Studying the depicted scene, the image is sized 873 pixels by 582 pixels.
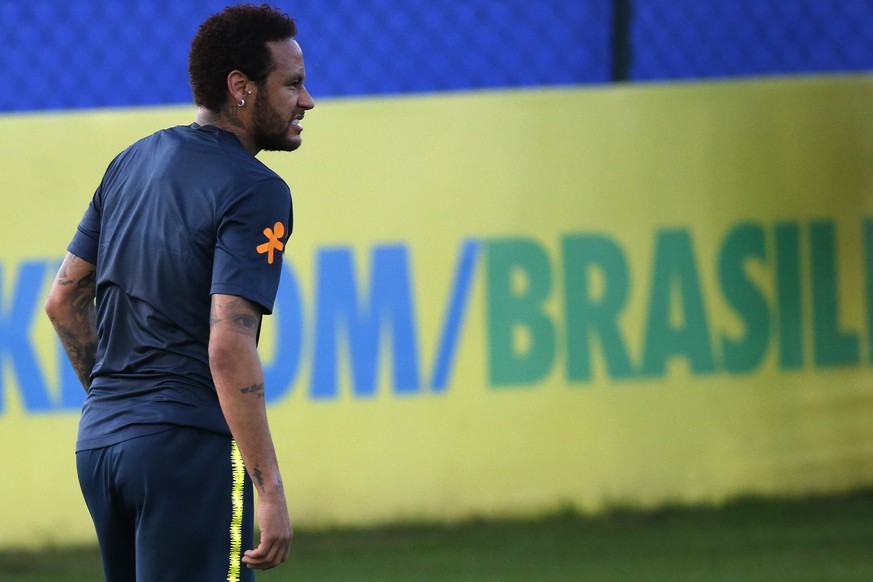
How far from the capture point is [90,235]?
285 centimetres

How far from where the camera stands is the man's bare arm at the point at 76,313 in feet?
9.55

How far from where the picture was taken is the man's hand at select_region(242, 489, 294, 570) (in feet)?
8.27

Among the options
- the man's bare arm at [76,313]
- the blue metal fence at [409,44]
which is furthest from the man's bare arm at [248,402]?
the blue metal fence at [409,44]

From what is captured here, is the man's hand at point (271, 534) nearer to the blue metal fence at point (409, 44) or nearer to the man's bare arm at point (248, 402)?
the man's bare arm at point (248, 402)

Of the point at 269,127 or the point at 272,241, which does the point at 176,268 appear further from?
the point at 269,127

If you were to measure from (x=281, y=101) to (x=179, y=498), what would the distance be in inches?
30.4

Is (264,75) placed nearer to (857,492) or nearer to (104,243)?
(104,243)

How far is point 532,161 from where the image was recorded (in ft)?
17.6

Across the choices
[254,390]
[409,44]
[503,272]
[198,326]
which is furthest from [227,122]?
[409,44]

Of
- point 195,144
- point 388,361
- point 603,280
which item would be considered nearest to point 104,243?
point 195,144

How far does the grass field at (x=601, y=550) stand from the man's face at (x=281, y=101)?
7.33 ft

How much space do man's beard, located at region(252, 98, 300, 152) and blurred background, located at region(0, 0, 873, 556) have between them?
2.37 m

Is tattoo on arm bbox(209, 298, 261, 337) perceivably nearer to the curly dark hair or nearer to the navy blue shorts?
the navy blue shorts

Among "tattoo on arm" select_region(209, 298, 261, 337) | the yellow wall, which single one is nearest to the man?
"tattoo on arm" select_region(209, 298, 261, 337)
